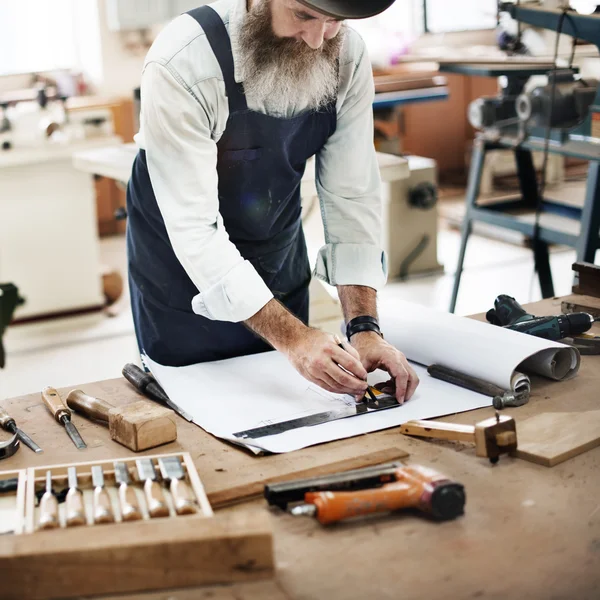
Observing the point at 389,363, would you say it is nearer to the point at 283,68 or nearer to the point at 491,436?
the point at 491,436

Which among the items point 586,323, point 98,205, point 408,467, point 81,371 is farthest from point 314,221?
point 408,467

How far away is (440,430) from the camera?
4.11 feet

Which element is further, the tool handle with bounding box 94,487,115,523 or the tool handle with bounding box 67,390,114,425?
the tool handle with bounding box 67,390,114,425

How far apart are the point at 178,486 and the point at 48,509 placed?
16 centimetres

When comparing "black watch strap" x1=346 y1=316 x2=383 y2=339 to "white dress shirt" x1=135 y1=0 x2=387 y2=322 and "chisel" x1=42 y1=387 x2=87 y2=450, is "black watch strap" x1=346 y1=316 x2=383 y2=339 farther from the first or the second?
"chisel" x1=42 y1=387 x2=87 y2=450

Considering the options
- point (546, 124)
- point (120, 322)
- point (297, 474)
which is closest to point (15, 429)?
point (297, 474)

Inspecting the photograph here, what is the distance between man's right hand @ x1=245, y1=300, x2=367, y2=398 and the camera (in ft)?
4.56

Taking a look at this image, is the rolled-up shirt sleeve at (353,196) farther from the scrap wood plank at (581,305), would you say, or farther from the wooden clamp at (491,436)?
the wooden clamp at (491,436)

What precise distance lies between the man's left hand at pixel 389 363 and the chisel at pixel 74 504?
54 cm

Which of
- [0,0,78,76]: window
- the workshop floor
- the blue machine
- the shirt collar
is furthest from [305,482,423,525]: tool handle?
[0,0,78,76]: window

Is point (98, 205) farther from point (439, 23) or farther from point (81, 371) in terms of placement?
point (439, 23)

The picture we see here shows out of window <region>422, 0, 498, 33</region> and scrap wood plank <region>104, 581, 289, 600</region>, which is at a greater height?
window <region>422, 0, 498, 33</region>

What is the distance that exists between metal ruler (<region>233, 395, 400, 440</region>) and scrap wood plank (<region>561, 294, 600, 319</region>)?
585mm

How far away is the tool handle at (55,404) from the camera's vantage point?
1.37 metres
